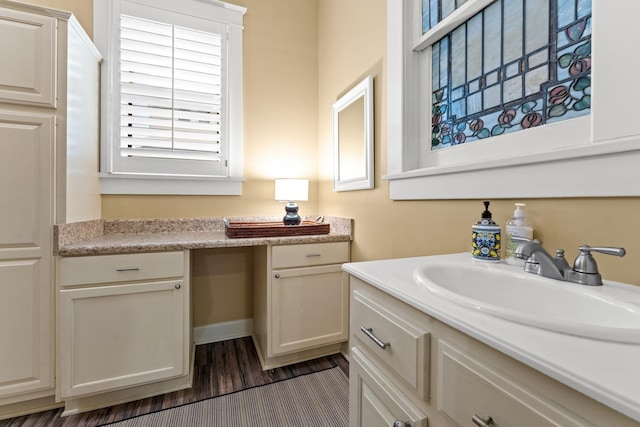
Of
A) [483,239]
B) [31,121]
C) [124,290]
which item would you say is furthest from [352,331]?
[31,121]

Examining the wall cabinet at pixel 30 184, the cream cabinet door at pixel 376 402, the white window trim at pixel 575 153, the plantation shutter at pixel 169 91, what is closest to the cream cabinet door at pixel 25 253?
the wall cabinet at pixel 30 184

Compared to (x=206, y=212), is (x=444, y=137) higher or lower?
higher

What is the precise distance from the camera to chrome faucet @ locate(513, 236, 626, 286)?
65 cm

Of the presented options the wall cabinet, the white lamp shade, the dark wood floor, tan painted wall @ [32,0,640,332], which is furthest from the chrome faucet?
the wall cabinet

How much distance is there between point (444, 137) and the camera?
4.25ft

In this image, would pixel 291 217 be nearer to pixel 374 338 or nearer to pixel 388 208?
pixel 388 208

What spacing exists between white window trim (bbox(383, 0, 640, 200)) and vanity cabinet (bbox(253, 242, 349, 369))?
0.78 m

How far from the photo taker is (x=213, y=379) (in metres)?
1.72

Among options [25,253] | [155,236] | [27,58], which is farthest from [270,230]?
[27,58]

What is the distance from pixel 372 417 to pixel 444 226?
2.44ft

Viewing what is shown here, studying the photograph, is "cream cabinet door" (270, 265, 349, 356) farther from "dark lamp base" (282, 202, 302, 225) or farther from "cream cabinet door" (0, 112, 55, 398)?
"cream cabinet door" (0, 112, 55, 398)

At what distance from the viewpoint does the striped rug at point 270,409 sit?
1.39 m

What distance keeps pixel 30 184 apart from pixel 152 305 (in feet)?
2.63

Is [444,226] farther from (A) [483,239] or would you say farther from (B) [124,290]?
(B) [124,290]
